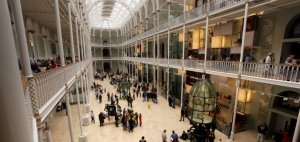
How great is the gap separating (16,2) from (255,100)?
1326 centimetres

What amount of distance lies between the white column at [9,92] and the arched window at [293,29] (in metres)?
12.0

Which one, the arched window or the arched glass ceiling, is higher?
the arched glass ceiling

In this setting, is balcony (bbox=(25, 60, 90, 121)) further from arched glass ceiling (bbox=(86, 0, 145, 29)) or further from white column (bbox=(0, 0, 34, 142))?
arched glass ceiling (bbox=(86, 0, 145, 29))

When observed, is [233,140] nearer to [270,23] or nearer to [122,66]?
[270,23]

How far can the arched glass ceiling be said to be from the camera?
2761 cm

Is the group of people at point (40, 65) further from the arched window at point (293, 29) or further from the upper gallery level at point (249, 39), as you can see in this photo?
the arched window at point (293, 29)

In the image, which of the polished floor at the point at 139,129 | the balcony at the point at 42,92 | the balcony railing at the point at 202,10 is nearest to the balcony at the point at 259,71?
the balcony railing at the point at 202,10

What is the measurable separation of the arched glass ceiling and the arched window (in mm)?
19061

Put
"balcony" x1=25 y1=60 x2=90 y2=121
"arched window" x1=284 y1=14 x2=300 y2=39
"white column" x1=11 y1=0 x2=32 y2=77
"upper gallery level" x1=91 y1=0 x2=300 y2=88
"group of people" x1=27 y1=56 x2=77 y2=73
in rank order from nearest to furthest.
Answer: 1. "white column" x1=11 y1=0 x2=32 y2=77
2. "balcony" x1=25 y1=60 x2=90 y2=121
3. "group of people" x1=27 y1=56 x2=77 y2=73
4. "upper gallery level" x1=91 y1=0 x2=300 y2=88
5. "arched window" x1=284 y1=14 x2=300 y2=39

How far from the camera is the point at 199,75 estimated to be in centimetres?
1528

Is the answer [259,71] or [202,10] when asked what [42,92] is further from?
[202,10]

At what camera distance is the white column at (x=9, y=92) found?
904 mm

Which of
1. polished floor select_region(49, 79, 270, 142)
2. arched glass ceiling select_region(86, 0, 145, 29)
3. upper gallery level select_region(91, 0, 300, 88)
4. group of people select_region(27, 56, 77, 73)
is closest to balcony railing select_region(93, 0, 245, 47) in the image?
upper gallery level select_region(91, 0, 300, 88)

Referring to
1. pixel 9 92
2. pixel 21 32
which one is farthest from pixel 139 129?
pixel 9 92
